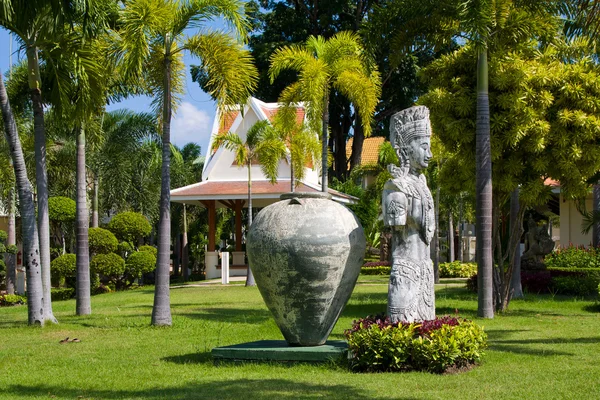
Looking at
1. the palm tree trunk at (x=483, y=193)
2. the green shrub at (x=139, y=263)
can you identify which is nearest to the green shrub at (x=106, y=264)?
the green shrub at (x=139, y=263)

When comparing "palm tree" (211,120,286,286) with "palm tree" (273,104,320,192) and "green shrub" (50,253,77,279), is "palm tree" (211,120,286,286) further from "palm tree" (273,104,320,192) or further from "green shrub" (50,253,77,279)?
"green shrub" (50,253,77,279)

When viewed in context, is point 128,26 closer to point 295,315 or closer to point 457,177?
point 295,315

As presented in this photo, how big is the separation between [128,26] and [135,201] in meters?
19.5

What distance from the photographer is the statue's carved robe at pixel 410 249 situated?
9.22 m

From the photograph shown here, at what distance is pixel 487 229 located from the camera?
14.9 m

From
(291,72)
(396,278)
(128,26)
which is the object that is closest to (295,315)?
(396,278)

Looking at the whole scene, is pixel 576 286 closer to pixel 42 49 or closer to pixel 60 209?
pixel 42 49

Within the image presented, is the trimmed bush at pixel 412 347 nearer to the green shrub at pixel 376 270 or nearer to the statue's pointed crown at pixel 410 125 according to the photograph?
the statue's pointed crown at pixel 410 125

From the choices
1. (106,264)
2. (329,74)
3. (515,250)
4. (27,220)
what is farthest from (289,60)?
(106,264)

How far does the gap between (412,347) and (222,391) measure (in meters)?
2.27

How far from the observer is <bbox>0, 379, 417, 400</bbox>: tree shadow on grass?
765 centimetres

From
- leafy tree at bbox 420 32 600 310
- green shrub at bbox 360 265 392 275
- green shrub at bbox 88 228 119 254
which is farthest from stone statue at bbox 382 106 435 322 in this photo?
green shrub at bbox 360 265 392 275

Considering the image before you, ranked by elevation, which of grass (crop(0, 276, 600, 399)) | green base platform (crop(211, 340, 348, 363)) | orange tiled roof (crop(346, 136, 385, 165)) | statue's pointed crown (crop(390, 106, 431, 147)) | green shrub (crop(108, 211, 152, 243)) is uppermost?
orange tiled roof (crop(346, 136, 385, 165))

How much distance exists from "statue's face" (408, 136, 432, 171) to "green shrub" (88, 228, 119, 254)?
1746 centimetres
